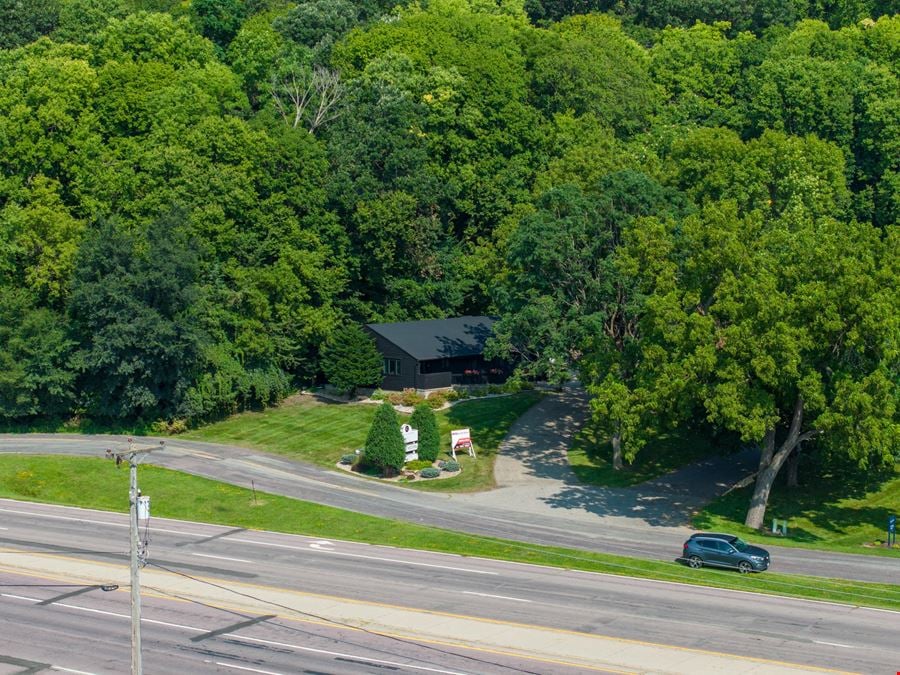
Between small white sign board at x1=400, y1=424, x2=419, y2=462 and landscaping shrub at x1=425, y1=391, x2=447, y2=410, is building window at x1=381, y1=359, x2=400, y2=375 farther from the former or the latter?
small white sign board at x1=400, y1=424, x2=419, y2=462

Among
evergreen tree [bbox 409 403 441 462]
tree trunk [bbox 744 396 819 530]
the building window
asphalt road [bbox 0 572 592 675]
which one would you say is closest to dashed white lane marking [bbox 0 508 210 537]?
asphalt road [bbox 0 572 592 675]

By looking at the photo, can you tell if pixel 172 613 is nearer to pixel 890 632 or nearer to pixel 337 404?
pixel 890 632

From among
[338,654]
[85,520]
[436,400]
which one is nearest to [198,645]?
[338,654]

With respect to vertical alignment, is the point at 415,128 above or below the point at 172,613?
above

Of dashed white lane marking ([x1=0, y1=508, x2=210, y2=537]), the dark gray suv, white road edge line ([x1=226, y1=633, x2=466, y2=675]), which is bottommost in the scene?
dashed white lane marking ([x1=0, y1=508, x2=210, y2=537])

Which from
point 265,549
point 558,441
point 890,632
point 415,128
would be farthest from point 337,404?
point 890,632

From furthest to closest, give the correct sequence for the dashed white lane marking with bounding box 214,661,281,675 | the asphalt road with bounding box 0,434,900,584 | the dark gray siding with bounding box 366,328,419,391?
the dark gray siding with bounding box 366,328,419,391 → the asphalt road with bounding box 0,434,900,584 → the dashed white lane marking with bounding box 214,661,281,675
